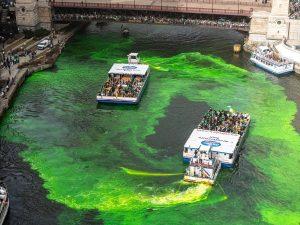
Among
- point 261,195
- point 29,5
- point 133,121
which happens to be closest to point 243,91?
point 133,121

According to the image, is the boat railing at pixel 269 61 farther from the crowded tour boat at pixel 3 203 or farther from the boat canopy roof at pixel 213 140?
the crowded tour boat at pixel 3 203

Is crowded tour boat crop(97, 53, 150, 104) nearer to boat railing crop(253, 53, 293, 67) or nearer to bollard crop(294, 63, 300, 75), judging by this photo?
boat railing crop(253, 53, 293, 67)

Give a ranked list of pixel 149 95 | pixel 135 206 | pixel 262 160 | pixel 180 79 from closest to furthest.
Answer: pixel 135 206
pixel 262 160
pixel 149 95
pixel 180 79

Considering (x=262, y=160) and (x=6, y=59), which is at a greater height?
(x=6, y=59)

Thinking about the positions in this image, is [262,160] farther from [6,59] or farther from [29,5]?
[29,5]

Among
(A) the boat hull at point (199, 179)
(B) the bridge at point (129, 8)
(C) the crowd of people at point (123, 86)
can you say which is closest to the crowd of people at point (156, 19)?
(B) the bridge at point (129, 8)

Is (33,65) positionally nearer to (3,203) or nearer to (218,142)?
(218,142)

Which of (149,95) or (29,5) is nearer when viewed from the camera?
(149,95)

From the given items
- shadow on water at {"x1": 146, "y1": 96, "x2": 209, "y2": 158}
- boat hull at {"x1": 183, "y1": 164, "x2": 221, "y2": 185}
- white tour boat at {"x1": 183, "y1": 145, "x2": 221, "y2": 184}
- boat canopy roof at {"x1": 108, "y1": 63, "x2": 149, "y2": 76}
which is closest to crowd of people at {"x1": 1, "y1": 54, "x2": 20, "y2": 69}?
boat canopy roof at {"x1": 108, "y1": 63, "x2": 149, "y2": 76}

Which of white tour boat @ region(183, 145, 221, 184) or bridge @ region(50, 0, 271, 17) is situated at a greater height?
bridge @ region(50, 0, 271, 17)
